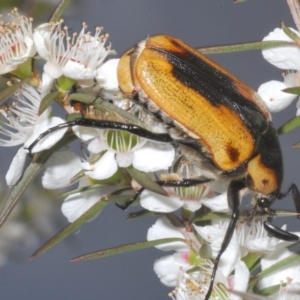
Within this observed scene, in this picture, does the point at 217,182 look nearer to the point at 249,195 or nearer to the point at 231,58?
the point at 249,195

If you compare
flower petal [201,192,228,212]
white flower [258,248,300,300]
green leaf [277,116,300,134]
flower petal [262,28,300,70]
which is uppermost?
flower petal [262,28,300,70]

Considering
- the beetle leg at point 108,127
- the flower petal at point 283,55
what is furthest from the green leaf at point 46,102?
the flower petal at point 283,55

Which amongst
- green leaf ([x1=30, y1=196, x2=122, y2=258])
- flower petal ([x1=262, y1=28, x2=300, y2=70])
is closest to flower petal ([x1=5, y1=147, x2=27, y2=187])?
green leaf ([x1=30, y1=196, x2=122, y2=258])

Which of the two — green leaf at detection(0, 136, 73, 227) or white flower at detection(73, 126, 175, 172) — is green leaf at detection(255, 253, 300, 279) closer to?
white flower at detection(73, 126, 175, 172)

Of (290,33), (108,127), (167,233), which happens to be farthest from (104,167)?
(290,33)

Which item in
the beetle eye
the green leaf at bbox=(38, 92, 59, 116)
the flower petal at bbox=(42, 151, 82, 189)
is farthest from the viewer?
the beetle eye

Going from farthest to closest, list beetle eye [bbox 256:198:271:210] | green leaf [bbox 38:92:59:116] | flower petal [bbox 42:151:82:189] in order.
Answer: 1. beetle eye [bbox 256:198:271:210]
2. flower petal [bbox 42:151:82:189]
3. green leaf [bbox 38:92:59:116]

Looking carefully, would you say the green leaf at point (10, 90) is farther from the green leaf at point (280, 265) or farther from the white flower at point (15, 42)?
A: the green leaf at point (280, 265)

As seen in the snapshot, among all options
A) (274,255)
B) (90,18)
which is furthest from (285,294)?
(90,18)
